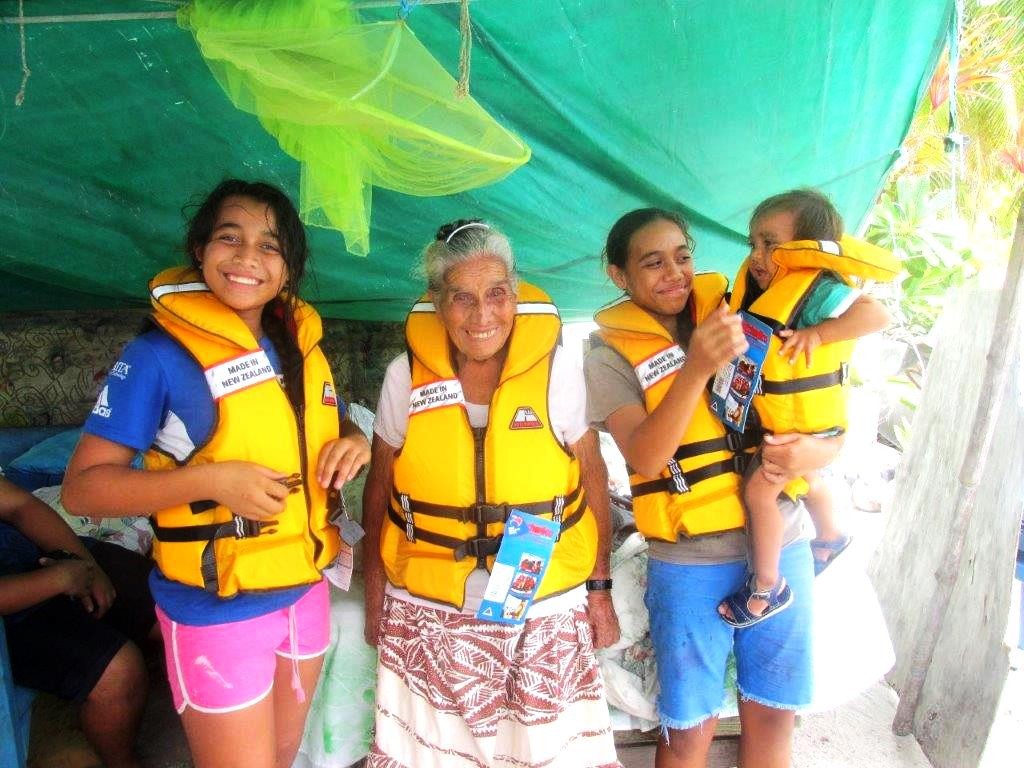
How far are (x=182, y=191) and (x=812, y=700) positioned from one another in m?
2.62

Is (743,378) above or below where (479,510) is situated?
above

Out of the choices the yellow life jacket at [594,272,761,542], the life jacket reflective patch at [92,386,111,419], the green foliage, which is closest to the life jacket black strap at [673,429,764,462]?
the yellow life jacket at [594,272,761,542]

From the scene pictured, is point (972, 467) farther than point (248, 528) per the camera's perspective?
Yes

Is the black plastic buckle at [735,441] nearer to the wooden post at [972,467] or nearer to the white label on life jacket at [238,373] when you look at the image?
the white label on life jacket at [238,373]

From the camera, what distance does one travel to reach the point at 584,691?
5.77ft

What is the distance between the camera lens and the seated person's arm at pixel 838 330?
1.70 m

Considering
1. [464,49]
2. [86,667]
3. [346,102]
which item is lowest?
[86,667]

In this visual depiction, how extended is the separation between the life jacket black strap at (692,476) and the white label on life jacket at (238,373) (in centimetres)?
106

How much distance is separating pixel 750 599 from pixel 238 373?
1.44m

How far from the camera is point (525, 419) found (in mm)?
1751

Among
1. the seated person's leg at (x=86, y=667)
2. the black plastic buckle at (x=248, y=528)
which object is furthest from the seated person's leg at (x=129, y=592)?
the black plastic buckle at (x=248, y=528)

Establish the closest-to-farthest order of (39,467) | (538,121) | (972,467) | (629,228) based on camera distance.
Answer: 1. (629,228)
2. (538,121)
3. (972,467)
4. (39,467)

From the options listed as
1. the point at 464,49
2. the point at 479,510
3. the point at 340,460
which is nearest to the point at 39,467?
the point at 340,460

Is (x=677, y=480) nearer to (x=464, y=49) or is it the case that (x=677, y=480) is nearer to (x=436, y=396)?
(x=436, y=396)
